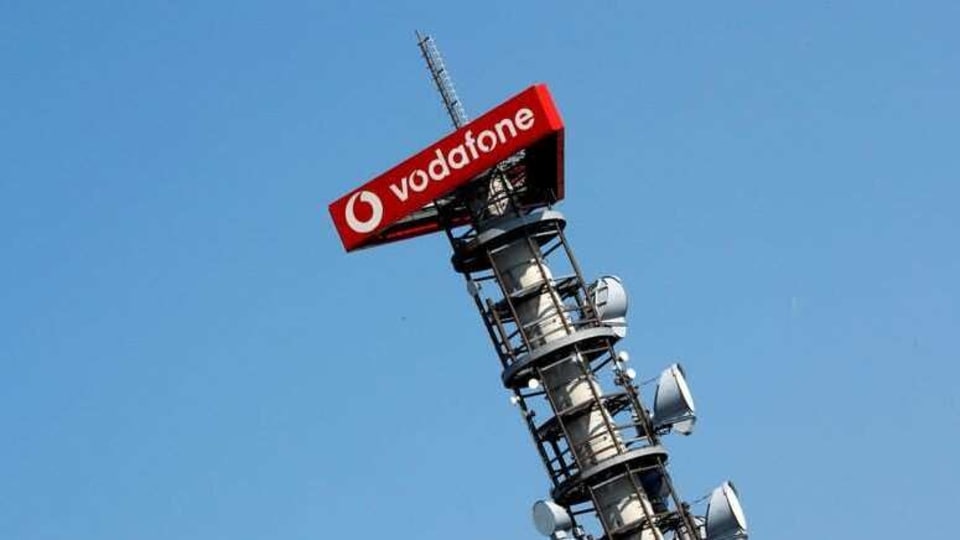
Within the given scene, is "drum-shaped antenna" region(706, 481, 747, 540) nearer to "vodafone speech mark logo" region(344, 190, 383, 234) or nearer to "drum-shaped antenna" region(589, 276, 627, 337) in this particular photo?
"drum-shaped antenna" region(589, 276, 627, 337)

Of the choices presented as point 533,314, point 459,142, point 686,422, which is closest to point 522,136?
point 459,142

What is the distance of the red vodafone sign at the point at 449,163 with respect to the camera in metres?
87.4

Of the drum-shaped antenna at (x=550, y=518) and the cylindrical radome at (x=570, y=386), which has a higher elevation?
the cylindrical radome at (x=570, y=386)

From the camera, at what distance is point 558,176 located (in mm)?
91125

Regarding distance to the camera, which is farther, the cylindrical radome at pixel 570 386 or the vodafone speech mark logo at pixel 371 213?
the vodafone speech mark logo at pixel 371 213

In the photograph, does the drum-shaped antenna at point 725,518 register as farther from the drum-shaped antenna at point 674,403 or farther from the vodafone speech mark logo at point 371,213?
the vodafone speech mark logo at point 371,213

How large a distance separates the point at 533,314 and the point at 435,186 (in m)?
7.45

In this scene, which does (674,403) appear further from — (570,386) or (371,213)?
(371,213)

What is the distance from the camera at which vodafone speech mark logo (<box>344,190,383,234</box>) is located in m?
89.4

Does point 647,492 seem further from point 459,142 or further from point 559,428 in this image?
point 459,142

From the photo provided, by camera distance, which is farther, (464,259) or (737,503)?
(464,259)

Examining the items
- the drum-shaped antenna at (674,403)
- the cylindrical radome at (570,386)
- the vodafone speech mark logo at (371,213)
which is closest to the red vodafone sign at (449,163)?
the vodafone speech mark logo at (371,213)

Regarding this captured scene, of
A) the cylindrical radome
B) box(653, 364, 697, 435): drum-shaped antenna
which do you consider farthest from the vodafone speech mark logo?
box(653, 364, 697, 435): drum-shaped antenna

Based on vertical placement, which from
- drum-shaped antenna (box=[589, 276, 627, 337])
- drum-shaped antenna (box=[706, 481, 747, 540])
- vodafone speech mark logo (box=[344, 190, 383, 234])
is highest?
vodafone speech mark logo (box=[344, 190, 383, 234])
